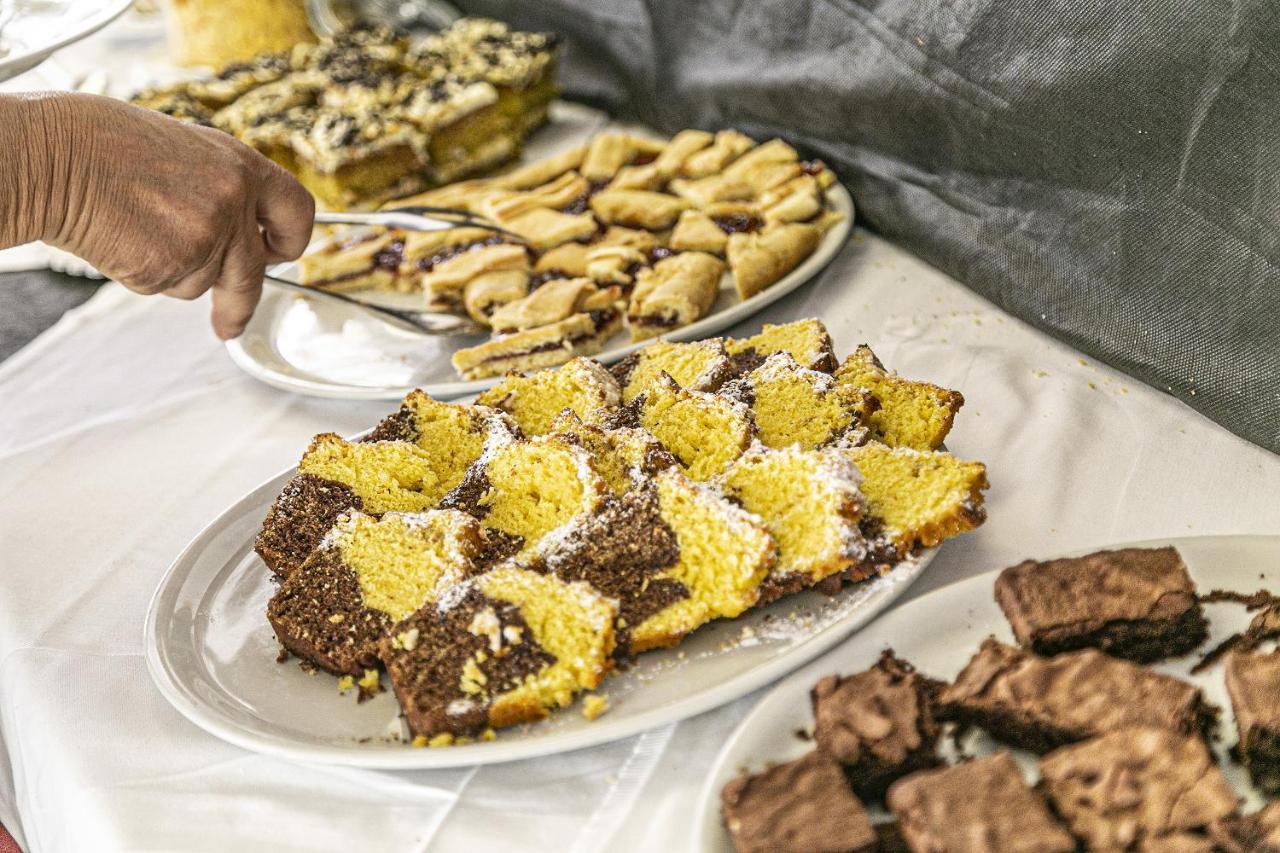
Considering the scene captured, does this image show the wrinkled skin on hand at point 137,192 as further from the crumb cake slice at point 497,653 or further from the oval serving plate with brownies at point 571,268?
the crumb cake slice at point 497,653

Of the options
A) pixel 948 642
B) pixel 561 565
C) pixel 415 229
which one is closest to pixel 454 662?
pixel 561 565

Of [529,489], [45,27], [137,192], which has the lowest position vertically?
[529,489]

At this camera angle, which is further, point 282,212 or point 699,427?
point 282,212

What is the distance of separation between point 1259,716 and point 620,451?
824 millimetres

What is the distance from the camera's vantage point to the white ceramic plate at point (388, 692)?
45.6 inches

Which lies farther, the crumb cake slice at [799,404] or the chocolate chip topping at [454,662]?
the crumb cake slice at [799,404]

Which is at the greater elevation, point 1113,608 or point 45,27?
point 45,27

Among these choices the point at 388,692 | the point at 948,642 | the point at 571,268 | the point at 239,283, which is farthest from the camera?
the point at 571,268

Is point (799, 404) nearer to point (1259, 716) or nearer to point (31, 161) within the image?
point (1259, 716)

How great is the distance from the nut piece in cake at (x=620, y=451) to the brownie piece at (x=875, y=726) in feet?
1.41

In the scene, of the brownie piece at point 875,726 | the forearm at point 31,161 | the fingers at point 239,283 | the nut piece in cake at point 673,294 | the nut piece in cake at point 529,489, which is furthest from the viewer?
the nut piece in cake at point 673,294

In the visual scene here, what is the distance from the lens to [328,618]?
1.35 metres

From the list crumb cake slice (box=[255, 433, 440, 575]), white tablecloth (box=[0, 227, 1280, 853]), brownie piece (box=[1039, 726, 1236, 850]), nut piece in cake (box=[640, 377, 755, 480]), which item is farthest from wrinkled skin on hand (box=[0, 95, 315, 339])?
brownie piece (box=[1039, 726, 1236, 850])

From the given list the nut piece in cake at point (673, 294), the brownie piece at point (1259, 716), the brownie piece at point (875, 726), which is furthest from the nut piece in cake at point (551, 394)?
the brownie piece at point (1259, 716)
